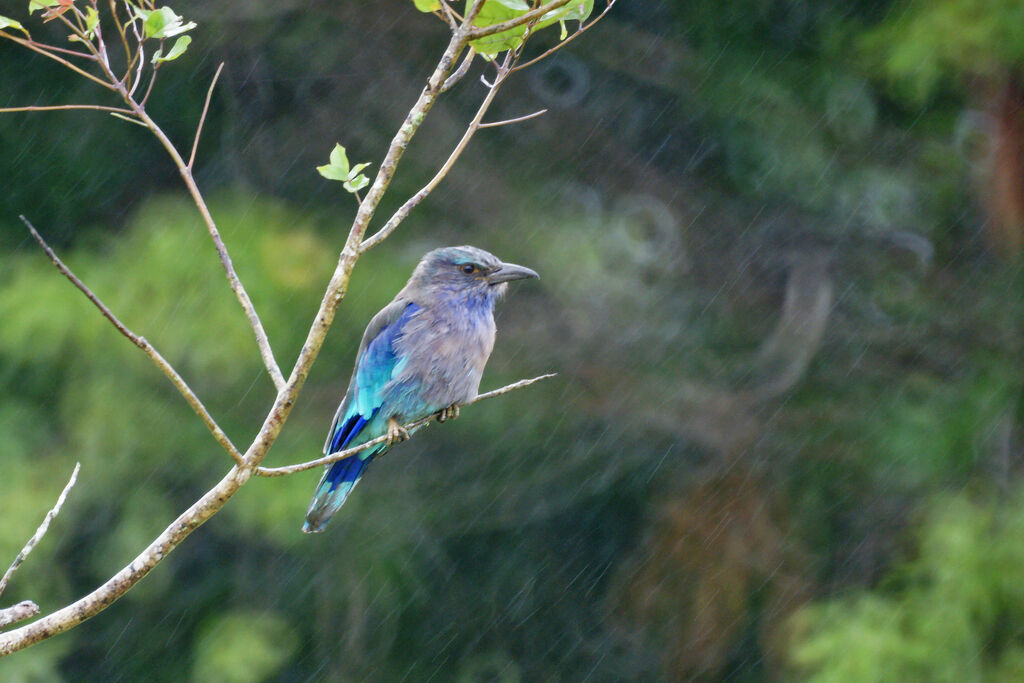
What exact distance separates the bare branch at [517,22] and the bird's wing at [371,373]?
1.09 metres

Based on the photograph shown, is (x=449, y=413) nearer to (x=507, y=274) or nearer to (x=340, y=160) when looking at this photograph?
(x=507, y=274)

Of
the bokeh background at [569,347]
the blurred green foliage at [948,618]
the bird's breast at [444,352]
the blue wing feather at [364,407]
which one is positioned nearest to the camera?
the blue wing feather at [364,407]

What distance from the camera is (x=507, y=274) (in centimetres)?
319

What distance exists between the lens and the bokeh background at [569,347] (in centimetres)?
659

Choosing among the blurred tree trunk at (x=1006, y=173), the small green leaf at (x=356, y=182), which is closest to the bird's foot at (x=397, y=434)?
the small green leaf at (x=356, y=182)

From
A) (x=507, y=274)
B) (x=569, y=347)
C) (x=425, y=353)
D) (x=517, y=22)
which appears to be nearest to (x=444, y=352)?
(x=425, y=353)

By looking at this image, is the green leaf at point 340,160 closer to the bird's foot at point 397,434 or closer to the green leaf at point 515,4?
the green leaf at point 515,4

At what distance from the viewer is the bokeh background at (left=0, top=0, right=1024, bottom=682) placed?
6.59 metres

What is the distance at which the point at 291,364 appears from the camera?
6.50 metres

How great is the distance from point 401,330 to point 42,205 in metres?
4.97

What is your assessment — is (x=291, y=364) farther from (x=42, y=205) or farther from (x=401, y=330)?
(x=401, y=330)

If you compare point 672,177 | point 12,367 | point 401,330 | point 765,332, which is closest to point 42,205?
point 12,367

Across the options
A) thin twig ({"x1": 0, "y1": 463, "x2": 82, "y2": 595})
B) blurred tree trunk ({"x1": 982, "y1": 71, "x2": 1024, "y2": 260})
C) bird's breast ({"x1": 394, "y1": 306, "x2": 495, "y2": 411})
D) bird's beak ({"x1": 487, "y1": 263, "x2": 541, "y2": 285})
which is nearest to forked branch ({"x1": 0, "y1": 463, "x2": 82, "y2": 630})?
thin twig ({"x1": 0, "y1": 463, "x2": 82, "y2": 595})

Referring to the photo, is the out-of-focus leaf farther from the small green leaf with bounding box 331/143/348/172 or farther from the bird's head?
the small green leaf with bounding box 331/143/348/172
